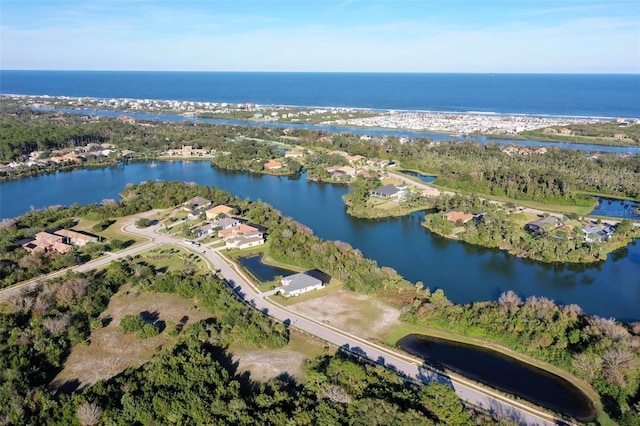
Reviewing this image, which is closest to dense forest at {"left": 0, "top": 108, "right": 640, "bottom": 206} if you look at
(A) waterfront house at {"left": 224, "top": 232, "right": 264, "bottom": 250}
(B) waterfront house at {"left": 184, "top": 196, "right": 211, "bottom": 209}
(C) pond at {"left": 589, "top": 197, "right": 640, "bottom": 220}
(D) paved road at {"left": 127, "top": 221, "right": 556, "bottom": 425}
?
(C) pond at {"left": 589, "top": 197, "right": 640, "bottom": 220}

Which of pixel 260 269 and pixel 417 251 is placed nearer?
pixel 260 269

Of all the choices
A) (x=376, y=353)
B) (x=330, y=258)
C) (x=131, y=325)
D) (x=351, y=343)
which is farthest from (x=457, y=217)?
(x=131, y=325)

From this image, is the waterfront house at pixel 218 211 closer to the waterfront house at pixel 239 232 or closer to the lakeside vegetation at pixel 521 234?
the waterfront house at pixel 239 232

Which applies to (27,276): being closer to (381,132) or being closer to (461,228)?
(461,228)

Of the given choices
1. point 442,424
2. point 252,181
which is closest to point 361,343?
point 442,424

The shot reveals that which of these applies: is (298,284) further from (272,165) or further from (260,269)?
(272,165)

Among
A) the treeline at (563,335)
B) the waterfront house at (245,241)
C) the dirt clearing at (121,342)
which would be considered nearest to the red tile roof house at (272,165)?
the waterfront house at (245,241)
